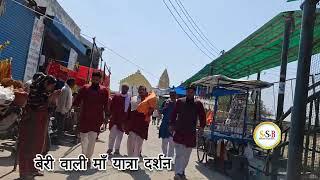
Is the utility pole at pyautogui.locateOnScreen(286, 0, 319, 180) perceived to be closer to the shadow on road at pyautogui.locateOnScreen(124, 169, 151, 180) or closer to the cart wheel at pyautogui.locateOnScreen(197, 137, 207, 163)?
the shadow on road at pyautogui.locateOnScreen(124, 169, 151, 180)

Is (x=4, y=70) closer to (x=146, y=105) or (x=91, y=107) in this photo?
(x=91, y=107)

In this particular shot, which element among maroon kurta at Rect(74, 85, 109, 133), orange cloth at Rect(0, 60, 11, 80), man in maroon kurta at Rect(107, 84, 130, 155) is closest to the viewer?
maroon kurta at Rect(74, 85, 109, 133)

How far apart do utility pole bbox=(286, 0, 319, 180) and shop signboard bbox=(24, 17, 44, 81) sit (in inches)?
472

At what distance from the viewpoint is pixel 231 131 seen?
11.6 meters

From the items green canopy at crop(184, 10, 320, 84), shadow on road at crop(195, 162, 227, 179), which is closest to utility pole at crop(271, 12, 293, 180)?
green canopy at crop(184, 10, 320, 84)

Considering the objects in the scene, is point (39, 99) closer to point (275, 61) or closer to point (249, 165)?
point (249, 165)

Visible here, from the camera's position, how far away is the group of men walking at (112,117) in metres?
6.96

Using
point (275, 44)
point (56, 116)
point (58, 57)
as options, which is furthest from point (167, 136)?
point (58, 57)

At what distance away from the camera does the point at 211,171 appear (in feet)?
37.2

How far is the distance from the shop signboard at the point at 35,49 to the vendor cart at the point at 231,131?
6.25 m

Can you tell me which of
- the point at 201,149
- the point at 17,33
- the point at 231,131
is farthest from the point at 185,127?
the point at 17,33

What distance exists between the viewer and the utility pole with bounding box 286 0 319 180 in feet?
14.5

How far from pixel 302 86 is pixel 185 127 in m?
4.73

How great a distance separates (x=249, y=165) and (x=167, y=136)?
86.5 inches
